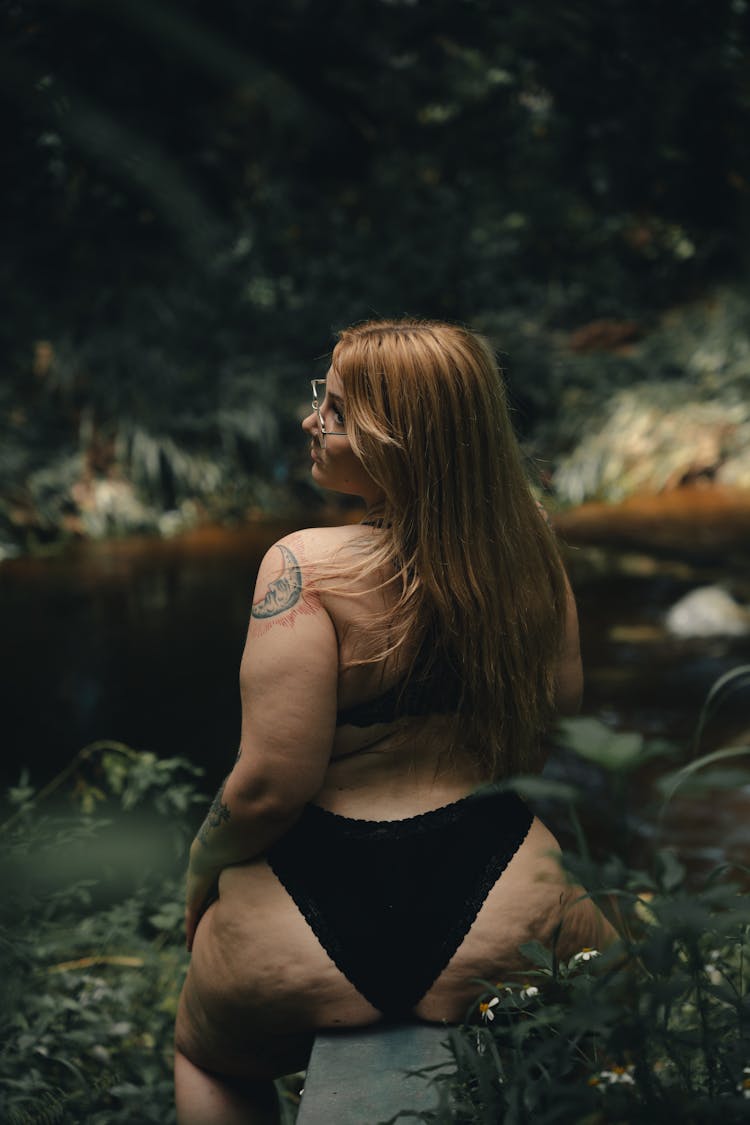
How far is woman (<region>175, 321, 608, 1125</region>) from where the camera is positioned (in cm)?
164

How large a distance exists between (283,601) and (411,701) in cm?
26

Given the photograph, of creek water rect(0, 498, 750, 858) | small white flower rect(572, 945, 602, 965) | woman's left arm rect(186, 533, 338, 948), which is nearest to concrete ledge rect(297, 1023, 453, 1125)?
small white flower rect(572, 945, 602, 965)

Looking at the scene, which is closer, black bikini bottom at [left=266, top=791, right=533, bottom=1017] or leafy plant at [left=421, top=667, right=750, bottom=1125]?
leafy plant at [left=421, top=667, right=750, bottom=1125]

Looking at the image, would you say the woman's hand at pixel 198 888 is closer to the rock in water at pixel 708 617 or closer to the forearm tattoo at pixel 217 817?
the forearm tattoo at pixel 217 817

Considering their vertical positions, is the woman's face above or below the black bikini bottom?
above

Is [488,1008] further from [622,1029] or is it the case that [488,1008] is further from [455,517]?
[455,517]

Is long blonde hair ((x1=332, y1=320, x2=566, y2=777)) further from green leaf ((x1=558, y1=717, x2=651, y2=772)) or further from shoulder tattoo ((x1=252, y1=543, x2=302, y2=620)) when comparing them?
green leaf ((x1=558, y1=717, x2=651, y2=772))

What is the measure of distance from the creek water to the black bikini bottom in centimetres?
242

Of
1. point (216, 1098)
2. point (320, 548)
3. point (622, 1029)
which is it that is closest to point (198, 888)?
point (216, 1098)

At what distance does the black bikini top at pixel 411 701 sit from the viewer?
5.61ft

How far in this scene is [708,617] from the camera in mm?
5898

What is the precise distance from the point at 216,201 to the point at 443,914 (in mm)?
5121

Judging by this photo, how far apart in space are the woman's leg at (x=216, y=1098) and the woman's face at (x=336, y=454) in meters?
0.95

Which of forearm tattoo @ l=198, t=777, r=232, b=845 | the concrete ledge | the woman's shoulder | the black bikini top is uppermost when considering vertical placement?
the woman's shoulder
